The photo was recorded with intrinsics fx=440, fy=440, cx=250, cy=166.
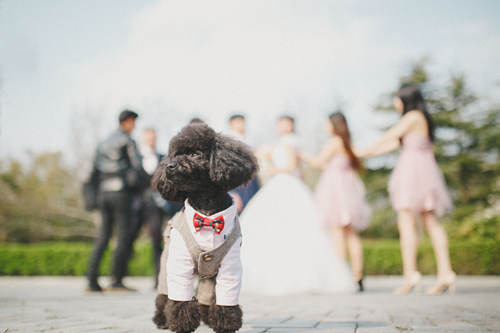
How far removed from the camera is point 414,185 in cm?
536

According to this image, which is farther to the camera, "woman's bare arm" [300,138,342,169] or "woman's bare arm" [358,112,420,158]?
"woman's bare arm" [300,138,342,169]

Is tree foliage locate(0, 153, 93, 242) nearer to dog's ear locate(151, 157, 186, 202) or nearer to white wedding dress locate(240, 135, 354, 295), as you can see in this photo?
white wedding dress locate(240, 135, 354, 295)

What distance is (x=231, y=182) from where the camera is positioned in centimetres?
235

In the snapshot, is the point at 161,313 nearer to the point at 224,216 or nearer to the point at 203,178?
the point at 224,216

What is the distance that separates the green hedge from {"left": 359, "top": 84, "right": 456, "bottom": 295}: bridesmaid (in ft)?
21.4

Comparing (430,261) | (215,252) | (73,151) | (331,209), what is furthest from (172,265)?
(73,151)

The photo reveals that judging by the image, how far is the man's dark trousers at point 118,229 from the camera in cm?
558

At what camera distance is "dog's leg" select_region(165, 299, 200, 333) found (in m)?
2.29

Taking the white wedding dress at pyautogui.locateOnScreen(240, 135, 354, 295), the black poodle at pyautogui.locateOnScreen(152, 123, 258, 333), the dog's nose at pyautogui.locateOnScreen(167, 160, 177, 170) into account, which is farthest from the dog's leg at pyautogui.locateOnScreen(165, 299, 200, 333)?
the white wedding dress at pyautogui.locateOnScreen(240, 135, 354, 295)

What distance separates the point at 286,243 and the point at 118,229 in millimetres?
2159

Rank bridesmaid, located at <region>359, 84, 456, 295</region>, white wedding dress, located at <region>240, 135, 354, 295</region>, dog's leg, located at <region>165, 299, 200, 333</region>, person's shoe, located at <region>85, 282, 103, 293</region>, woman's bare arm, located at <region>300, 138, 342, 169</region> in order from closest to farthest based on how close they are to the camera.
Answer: dog's leg, located at <region>165, 299, 200, 333</region> < bridesmaid, located at <region>359, 84, 456, 295</region> < white wedding dress, located at <region>240, 135, 354, 295</region> < person's shoe, located at <region>85, 282, 103, 293</region> < woman's bare arm, located at <region>300, 138, 342, 169</region>

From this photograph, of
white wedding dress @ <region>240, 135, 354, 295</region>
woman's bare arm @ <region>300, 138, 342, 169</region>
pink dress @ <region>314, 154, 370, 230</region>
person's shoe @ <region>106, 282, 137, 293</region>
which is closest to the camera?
white wedding dress @ <region>240, 135, 354, 295</region>

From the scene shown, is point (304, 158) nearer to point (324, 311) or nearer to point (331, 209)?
point (331, 209)

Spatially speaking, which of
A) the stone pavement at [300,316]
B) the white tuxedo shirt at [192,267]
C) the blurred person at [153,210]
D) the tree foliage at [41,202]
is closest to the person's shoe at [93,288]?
the blurred person at [153,210]
